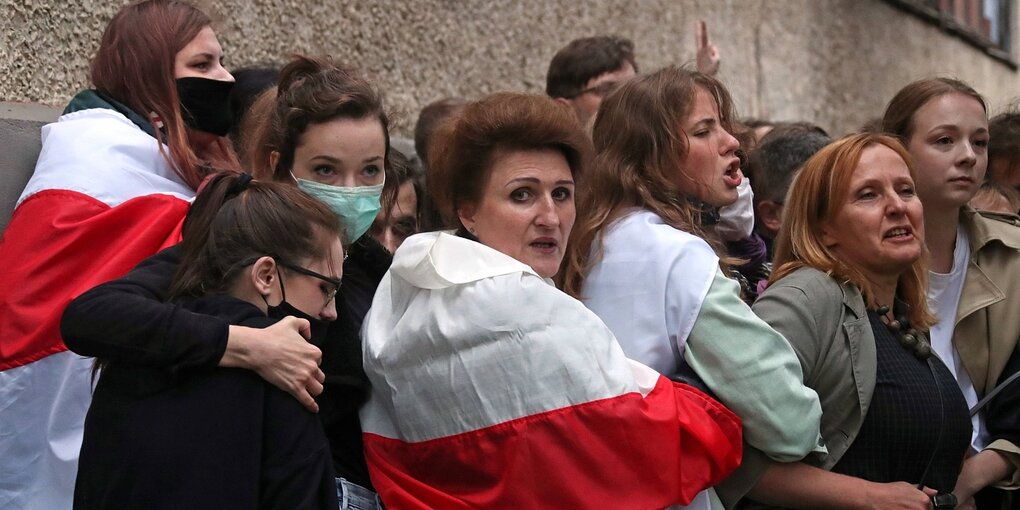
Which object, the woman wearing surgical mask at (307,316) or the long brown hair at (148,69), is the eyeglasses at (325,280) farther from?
the long brown hair at (148,69)

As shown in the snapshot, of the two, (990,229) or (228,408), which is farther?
(990,229)

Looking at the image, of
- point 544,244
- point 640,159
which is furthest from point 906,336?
point 544,244

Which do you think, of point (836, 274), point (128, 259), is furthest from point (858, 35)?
point (128, 259)

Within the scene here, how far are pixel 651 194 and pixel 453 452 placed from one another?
3.11 ft

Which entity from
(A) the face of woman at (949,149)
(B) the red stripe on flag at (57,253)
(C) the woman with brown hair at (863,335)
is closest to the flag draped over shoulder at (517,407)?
(C) the woman with brown hair at (863,335)

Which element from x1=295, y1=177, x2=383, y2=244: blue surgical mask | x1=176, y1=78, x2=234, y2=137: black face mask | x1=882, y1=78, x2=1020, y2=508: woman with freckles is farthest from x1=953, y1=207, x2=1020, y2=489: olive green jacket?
x1=176, y1=78, x2=234, y2=137: black face mask

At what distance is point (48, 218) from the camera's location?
3.27m

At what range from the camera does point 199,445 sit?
2.43 metres

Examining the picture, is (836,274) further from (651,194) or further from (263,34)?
(263,34)

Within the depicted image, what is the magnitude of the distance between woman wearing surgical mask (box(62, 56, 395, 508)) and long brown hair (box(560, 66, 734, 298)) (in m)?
0.51

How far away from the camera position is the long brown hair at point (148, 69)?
3.59 metres

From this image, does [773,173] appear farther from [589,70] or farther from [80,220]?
[80,220]

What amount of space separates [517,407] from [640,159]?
962 millimetres

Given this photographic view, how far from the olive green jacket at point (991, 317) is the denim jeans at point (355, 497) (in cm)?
179
